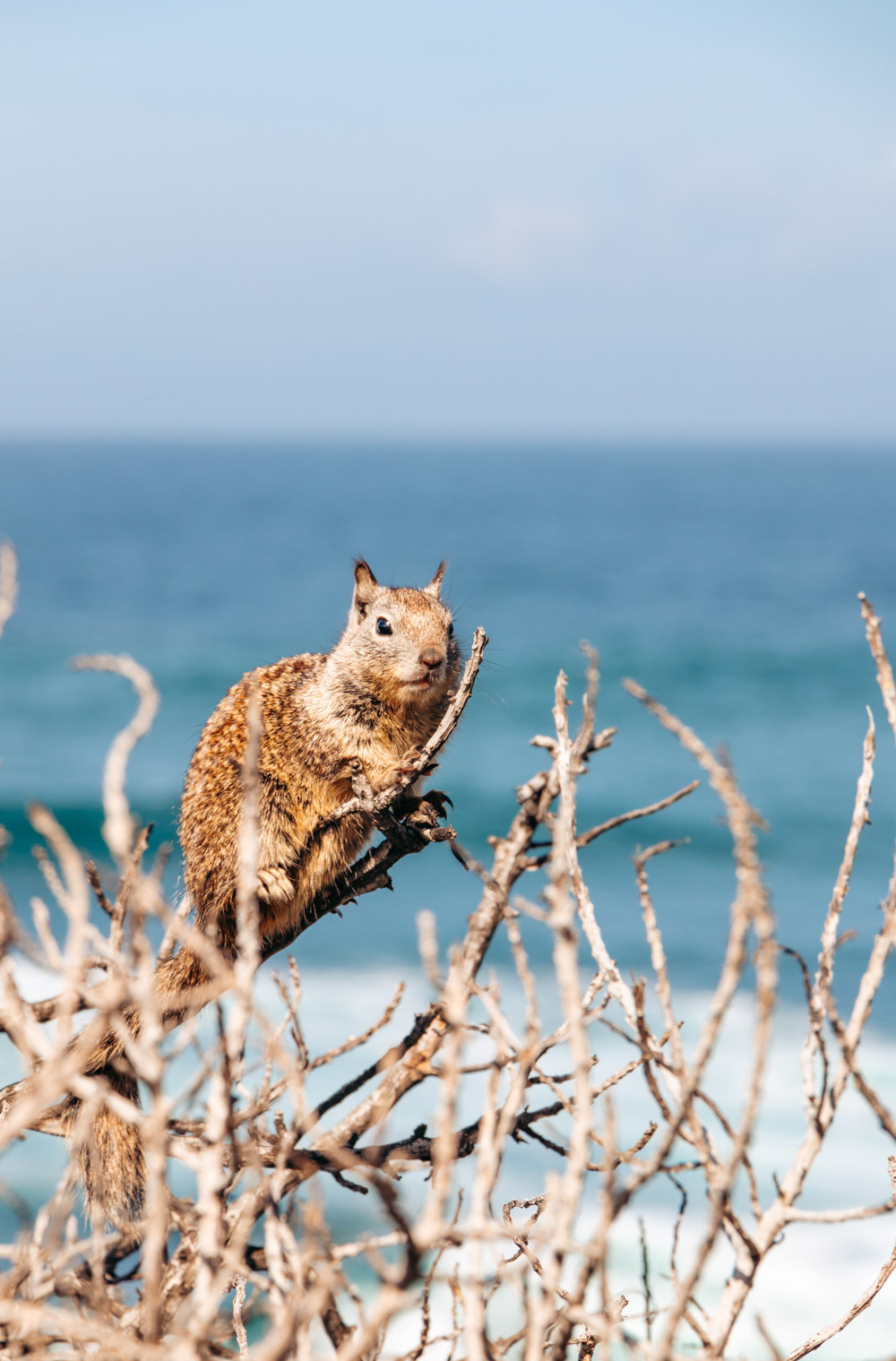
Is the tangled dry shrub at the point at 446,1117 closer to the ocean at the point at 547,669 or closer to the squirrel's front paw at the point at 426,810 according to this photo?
the squirrel's front paw at the point at 426,810

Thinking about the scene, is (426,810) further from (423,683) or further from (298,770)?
(423,683)

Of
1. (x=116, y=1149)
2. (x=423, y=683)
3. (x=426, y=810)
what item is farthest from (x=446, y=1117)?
(x=423, y=683)

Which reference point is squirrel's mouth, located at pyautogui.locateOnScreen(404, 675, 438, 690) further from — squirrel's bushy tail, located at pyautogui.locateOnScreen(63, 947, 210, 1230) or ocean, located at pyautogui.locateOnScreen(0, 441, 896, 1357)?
squirrel's bushy tail, located at pyautogui.locateOnScreen(63, 947, 210, 1230)

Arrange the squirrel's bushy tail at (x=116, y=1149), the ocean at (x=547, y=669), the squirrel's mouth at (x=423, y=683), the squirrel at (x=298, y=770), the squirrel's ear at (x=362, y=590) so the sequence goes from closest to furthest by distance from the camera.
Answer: the squirrel's bushy tail at (x=116, y=1149)
the squirrel at (x=298, y=770)
the squirrel's mouth at (x=423, y=683)
the squirrel's ear at (x=362, y=590)
the ocean at (x=547, y=669)

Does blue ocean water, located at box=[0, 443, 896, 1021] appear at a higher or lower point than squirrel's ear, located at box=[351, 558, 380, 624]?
lower

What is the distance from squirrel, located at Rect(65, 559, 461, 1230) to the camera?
4.08 metres

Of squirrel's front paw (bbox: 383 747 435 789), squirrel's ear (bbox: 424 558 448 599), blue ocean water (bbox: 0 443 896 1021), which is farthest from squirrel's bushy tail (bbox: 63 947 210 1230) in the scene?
squirrel's ear (bbox: 424 558 448 599)

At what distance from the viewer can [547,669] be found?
1571 inches

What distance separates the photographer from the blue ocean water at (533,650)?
2608 centimetres

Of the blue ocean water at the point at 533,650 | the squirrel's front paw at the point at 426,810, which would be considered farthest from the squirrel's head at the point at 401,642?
Answer: the squirrel's front paw at the point at 426,810

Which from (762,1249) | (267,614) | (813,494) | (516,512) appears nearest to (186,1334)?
(762,1249)

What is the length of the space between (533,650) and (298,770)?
39431 mm

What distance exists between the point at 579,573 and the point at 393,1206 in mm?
63341

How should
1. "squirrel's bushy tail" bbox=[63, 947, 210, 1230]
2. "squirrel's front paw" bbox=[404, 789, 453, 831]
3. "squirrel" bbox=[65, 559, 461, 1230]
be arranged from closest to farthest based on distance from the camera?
"squirrel's bushy tail" bbox=[63, 947, 210, 1230], "squirrel's front paw" bbox=[404, 789, 453, 831], "squirrel" bbox=[65, 559, 461, 1230]
